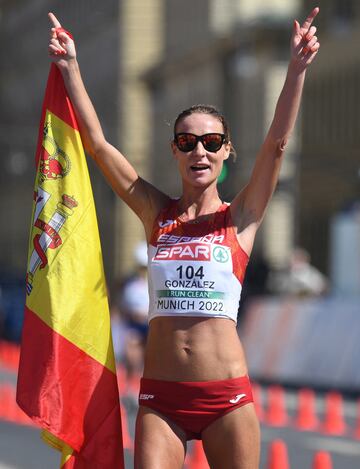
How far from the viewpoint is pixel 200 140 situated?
6.98 m

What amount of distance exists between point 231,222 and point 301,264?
24581 millimetres

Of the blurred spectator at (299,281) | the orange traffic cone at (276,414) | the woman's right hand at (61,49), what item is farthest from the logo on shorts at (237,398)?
the blurred spectator at (299,281)

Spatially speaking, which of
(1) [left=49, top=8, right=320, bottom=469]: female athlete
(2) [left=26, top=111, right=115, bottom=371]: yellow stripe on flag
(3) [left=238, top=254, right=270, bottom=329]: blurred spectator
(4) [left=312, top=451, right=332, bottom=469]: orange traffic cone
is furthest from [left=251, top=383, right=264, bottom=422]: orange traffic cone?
(1) [left=49, top=8, right=320, bottom=469]: female athlete

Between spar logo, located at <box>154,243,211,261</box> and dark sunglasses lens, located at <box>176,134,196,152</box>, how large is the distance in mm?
388

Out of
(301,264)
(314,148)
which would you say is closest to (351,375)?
(301,264)

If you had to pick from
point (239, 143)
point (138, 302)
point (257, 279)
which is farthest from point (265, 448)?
point (239, 143)

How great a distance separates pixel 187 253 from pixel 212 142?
0.46 metres

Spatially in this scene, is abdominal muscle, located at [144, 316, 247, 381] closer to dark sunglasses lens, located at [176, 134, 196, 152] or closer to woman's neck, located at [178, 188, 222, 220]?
woman's neck, located at [178, 188, 222, 220]

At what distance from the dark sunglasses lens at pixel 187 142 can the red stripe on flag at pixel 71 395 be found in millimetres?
947

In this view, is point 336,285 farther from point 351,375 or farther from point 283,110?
point 283,110

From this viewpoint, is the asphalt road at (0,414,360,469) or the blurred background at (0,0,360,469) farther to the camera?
the blurred background at (0,0,360,469)

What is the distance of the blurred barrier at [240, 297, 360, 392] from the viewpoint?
22.5 meters

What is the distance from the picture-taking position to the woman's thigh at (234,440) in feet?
21.9

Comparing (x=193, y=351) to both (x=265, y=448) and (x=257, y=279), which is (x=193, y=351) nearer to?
(x=265, y=448)
